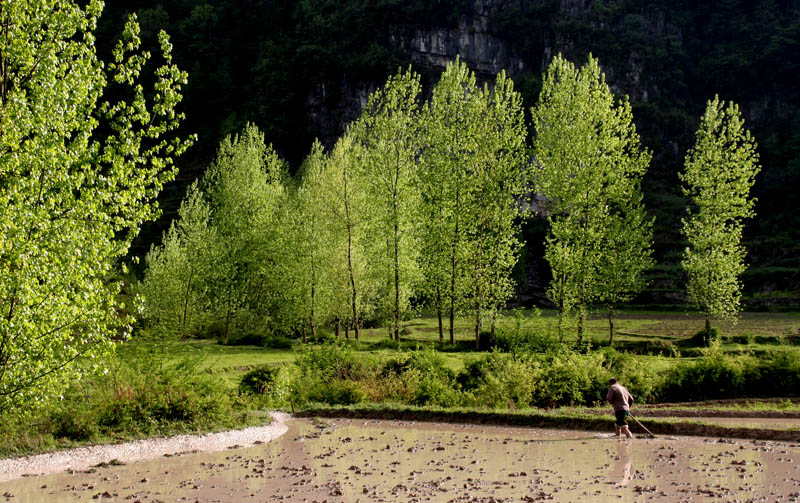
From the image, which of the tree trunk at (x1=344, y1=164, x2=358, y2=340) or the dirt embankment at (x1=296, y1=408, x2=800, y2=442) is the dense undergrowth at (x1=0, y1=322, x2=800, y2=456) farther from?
the tree trunk at (x1=344, y1=164, x2=358, y2=340)

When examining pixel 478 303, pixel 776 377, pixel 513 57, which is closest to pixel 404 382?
pixel 478 303

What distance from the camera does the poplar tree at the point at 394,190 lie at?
1735 inches

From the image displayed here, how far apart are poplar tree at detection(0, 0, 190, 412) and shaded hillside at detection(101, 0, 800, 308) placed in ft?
294

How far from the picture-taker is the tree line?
1599 inches

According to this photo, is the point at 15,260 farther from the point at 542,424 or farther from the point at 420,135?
the point at 420,135

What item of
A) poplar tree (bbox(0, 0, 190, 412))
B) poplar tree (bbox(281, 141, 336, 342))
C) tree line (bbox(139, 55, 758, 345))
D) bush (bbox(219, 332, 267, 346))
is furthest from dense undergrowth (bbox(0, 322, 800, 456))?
poplar tree (bbox(281, 141, 336, 342))

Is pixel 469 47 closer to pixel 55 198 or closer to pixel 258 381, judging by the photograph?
pixel 258 381

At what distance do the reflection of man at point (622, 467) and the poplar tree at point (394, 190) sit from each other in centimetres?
2564

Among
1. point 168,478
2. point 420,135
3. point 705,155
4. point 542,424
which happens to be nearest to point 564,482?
point 542,424

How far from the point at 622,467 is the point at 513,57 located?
11349cm

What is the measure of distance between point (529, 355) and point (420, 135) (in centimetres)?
2244

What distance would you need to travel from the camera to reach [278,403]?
2681 centimetres

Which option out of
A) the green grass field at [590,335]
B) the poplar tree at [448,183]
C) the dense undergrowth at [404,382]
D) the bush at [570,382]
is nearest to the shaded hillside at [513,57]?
the green grass field at [590,335]

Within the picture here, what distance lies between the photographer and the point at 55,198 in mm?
14648
